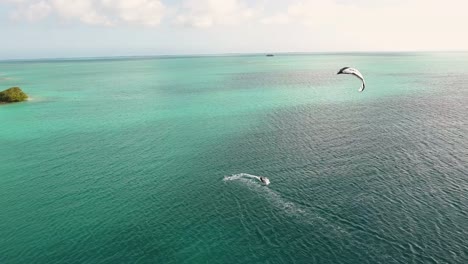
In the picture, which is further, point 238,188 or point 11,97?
point 11,97

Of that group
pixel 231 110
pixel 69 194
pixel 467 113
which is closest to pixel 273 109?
pixel 231 110

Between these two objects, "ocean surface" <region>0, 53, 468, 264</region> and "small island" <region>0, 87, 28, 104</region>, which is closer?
"ocean surface" <region>0, 53, 468, 264</region>

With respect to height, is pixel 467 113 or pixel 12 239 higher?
pixel 467 113

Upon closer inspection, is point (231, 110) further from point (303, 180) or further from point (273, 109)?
point (303, 180)

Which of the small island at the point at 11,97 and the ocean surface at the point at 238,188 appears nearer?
the ocean surface at the point at 238,188

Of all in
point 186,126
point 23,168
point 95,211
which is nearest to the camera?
point 95,211

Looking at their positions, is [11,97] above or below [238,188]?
above

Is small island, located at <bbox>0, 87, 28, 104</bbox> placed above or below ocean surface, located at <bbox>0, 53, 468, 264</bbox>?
above

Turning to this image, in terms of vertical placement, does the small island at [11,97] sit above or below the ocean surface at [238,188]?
above
